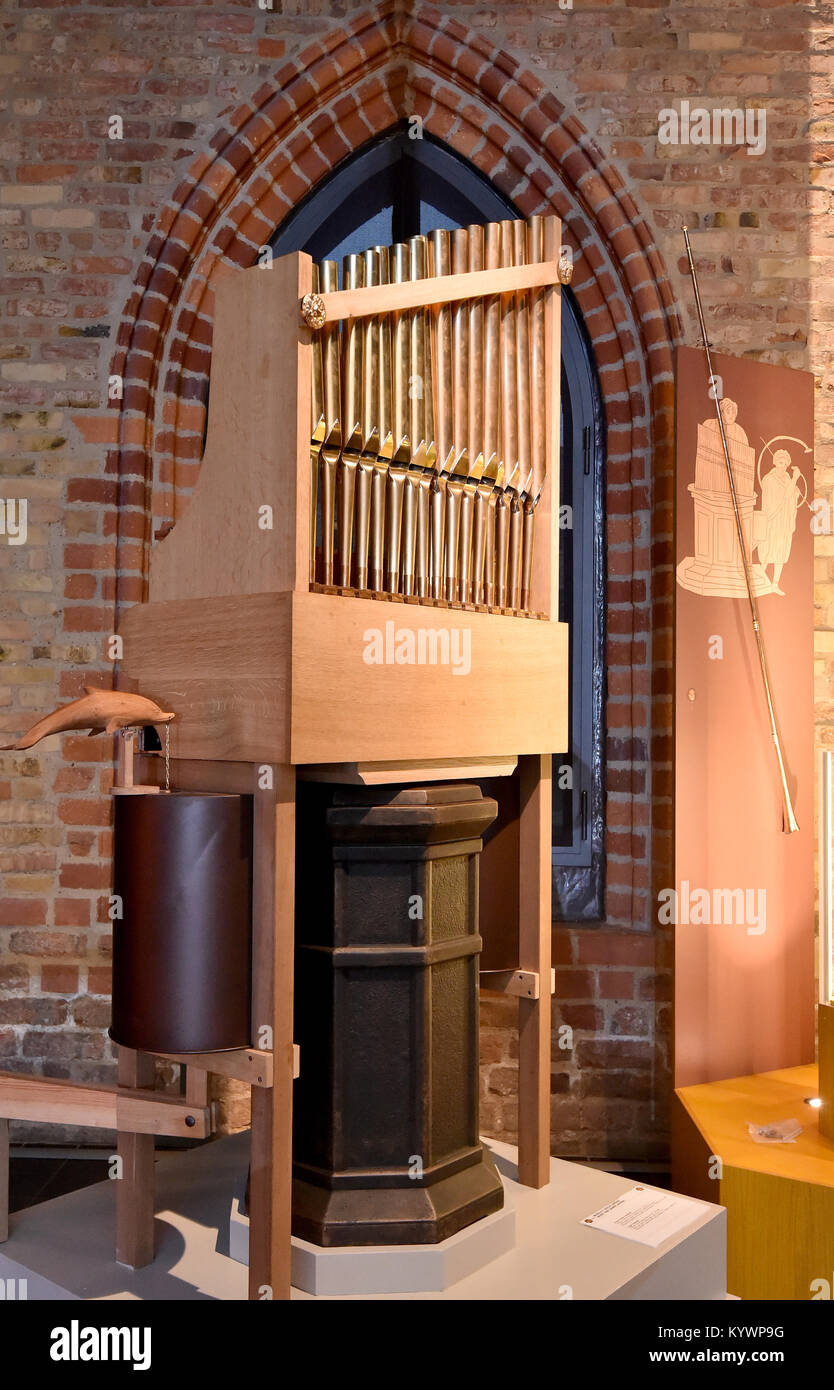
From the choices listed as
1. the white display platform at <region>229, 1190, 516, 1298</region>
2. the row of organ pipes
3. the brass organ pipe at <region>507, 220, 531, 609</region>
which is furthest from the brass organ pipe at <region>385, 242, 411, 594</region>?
the white display platform at <region>229, 1190, 516, 1298</region>

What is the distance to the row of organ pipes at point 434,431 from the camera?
2.03 meters

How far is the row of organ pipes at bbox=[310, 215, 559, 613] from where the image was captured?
6.64ft

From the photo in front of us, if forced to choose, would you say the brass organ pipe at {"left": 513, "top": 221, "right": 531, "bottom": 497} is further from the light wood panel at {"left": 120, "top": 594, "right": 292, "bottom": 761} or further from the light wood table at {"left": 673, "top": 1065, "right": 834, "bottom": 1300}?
the light wood table at {"left": 673, "top": 1065, "right": 834, "bottom": 1300}

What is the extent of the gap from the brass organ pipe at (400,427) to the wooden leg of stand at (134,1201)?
3.61 feet

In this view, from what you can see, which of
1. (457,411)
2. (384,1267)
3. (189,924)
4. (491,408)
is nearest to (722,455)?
(491,408)

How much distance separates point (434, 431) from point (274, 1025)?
3.86 feet

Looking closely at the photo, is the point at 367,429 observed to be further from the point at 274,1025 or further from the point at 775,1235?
the point at 775,1235

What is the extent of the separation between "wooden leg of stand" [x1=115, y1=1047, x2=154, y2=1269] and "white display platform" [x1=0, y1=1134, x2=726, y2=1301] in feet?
0.11

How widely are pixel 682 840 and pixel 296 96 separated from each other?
2.70 meters

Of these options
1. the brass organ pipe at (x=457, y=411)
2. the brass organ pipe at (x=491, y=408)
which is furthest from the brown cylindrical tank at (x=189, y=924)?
the brass organ pipe at (x=491, y=408)

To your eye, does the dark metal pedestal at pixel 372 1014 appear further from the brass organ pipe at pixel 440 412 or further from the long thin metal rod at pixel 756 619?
the long thin metal rod at pixel 756 619

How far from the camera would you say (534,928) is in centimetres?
264
